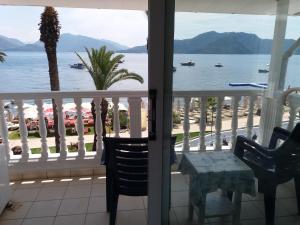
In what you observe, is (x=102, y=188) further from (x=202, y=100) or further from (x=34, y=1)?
(x=34, y=1)

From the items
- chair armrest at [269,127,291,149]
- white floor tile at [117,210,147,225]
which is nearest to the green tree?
chair armrest at [269,127,291,149]

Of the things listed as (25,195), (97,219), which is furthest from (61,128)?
(97,219)

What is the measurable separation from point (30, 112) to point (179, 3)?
2.95 metres

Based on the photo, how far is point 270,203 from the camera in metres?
1.32

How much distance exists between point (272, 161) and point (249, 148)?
0.13 metres

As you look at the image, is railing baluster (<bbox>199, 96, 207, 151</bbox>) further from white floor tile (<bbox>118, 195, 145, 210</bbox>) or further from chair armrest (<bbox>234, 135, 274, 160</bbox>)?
white floor tile (<bbox>118, 195, 145, 210</bbox>)

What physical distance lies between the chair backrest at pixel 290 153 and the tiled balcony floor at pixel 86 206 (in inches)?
4.8

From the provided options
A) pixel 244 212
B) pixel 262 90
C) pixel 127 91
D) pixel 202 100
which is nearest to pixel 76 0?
pixel 127 91

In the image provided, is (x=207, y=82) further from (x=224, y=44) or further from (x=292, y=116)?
(x=292, y=116)

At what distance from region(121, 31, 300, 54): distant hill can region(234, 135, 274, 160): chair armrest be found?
0.47 m

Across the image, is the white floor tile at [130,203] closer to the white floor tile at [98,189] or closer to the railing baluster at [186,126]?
the white floor tile at [98,189]

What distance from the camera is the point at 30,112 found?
3.56 m

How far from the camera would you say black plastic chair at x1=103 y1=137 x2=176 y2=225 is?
1925 millimetres

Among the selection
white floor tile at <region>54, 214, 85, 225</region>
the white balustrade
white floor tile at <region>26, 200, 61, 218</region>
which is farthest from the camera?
white floor tile at <region>26, 200, 61, 218</region>
